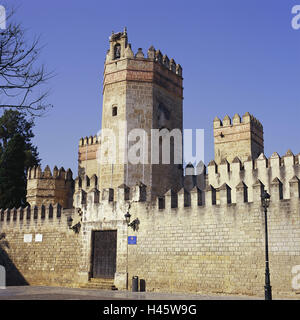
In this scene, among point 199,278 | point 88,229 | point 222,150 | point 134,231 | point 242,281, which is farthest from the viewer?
point 222,150

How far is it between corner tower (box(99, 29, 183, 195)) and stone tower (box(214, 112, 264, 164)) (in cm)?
670

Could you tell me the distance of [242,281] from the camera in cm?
1427

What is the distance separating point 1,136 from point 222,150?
1865 cm

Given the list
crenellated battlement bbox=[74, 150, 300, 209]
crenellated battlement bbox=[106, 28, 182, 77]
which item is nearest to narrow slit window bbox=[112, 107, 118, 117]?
crenellated battlement bbox=[106, 28, 182, 77]

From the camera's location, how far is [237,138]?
2906 cm

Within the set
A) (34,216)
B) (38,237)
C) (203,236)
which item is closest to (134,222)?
(203,236)

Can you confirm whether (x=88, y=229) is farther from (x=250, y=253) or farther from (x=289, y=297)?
(x=289, y=297)

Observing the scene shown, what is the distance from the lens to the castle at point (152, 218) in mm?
14258

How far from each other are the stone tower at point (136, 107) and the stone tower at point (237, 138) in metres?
6.51

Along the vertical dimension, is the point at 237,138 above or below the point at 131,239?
above

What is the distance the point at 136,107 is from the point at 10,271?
10984mm

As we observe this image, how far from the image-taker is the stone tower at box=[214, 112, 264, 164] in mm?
28641

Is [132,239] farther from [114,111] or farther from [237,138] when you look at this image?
[237,138]
